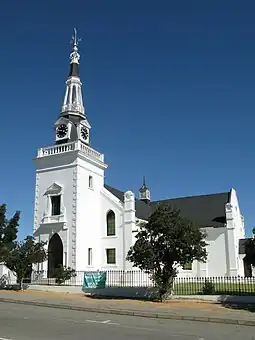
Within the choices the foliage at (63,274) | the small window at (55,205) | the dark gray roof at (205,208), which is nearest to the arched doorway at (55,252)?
the small window at (55,205)

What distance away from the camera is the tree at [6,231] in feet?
100.0

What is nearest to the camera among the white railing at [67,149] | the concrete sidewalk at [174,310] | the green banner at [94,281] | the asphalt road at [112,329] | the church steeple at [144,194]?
the asphalt road at [112,329]

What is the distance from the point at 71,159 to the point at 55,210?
4.96 meters

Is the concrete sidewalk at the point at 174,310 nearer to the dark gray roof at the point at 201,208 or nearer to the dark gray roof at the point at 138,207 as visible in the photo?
the dark gray roof at the point at 138,207

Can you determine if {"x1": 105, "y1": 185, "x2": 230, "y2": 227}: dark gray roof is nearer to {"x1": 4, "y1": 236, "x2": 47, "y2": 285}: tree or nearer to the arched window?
the arched window

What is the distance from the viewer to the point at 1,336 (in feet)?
33.6

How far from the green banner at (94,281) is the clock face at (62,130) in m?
15.7

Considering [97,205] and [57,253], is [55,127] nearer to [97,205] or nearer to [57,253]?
[97,205]

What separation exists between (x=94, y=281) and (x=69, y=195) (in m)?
9.79

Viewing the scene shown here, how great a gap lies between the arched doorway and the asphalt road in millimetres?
19607

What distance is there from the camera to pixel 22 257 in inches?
1177

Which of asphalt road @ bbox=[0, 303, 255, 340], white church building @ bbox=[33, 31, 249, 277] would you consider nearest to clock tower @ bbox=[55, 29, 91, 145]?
white church building @ bbox=[33, 31, 249, 277]

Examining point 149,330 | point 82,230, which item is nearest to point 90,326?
point 149,330

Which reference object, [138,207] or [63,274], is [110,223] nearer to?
[138,207]
